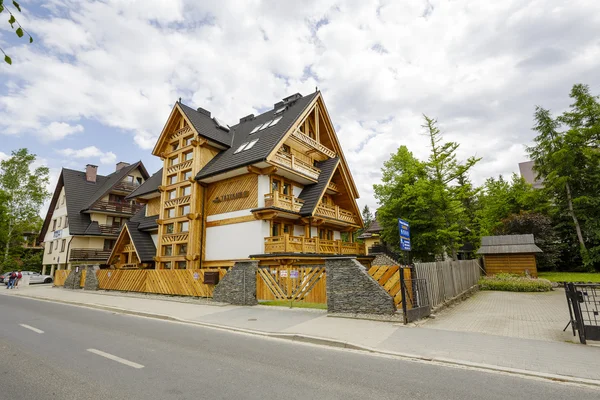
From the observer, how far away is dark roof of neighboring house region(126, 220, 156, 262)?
80.1ft

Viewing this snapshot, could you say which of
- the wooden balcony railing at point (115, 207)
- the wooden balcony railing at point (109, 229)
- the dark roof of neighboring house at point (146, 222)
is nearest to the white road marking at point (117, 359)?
the dark roof of neighboring house at point (146, 222)

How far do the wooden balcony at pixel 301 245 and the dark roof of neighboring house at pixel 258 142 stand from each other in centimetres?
513

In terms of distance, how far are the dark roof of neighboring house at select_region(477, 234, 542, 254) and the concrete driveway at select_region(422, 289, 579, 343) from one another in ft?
33.7

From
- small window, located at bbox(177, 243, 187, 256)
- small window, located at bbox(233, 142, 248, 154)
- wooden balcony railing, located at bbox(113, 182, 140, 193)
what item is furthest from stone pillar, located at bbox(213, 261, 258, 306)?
wooden balcony railing, located at bbox(113, 182, 140, 193)

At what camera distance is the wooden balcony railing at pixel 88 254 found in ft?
113

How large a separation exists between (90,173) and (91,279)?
24.5 metres

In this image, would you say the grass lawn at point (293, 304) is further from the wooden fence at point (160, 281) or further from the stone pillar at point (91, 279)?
the stone pillar at point (91, 279)

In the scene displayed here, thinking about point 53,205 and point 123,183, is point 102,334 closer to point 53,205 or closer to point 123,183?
point 123,183

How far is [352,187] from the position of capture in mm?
27125

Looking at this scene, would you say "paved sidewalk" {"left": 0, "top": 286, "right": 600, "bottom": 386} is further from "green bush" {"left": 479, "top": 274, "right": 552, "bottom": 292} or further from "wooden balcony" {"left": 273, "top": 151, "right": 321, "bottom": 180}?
"green bush" {"left": 479, "top": 274, "right": 552, "bottom": 292}

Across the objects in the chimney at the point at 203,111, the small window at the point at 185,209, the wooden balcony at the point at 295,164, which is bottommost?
the small window at the point at 185,209

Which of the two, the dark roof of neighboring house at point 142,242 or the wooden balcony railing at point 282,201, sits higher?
the wooden balcony railing at point 282,201

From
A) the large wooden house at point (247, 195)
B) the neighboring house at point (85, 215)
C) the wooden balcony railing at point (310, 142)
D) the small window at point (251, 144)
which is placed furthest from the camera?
the neighboring house at point (85, 215)

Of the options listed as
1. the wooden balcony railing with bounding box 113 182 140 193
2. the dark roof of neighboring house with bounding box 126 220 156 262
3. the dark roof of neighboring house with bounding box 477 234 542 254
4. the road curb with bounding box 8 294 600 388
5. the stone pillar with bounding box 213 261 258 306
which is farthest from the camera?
the wooden balcony railing with bounding box 113 182 140 193
